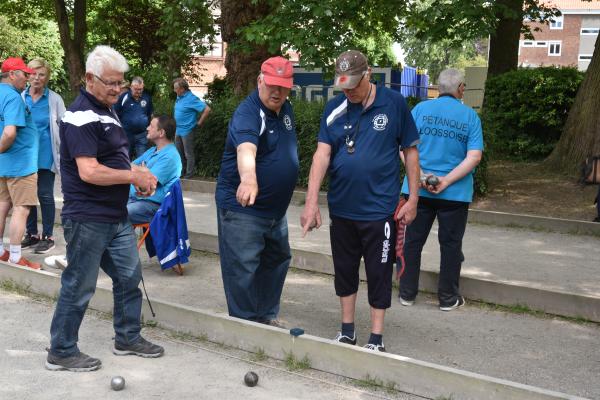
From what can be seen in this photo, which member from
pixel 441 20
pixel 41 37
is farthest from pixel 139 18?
pixel 441 20

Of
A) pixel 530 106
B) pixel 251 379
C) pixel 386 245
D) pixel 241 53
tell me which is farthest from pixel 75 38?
pixel 251 379

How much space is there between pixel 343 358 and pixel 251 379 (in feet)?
1.90

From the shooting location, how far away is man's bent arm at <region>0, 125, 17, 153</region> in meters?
7.00

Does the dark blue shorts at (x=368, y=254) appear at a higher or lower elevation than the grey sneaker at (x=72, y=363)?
higher

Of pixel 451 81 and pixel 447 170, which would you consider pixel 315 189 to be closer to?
pixel 447 170

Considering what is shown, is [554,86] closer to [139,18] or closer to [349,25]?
[349,25]

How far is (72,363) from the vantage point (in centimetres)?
485

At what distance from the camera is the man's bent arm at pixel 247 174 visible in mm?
4527

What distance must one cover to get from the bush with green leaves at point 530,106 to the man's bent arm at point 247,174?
10.1 meters

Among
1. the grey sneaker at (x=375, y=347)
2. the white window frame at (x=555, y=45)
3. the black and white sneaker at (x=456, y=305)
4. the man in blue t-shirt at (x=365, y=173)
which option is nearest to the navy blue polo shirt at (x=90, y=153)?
the man in blue t-shirt at (x=365, y=173)

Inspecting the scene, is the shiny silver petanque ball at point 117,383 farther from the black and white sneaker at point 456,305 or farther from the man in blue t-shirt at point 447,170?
the black and white sneaker at point 456,305

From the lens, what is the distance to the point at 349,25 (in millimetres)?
12438

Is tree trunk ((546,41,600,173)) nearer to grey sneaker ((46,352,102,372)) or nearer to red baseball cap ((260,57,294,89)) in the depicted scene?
red baseball cap ((260,57,294,89))

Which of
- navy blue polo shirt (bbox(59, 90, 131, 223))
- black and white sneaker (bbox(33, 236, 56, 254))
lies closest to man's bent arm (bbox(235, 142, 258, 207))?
navy blue polo shirt (bbox(59, 90, 131, 223))
